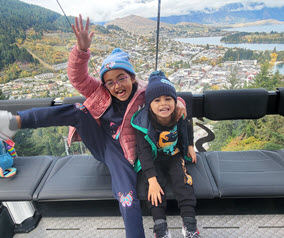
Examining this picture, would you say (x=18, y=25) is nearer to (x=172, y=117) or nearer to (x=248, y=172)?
(x=172, y=117)

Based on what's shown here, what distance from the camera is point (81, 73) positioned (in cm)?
117

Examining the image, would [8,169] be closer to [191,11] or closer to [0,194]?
[0,194]

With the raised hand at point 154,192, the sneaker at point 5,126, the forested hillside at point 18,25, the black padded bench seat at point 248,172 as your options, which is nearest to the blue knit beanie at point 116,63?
the sneaker at point 5,126

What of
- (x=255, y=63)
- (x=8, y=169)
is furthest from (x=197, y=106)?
(x=8, y=169)

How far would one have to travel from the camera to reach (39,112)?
1107mm

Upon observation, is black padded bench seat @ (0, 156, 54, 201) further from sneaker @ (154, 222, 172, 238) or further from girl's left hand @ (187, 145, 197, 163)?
girl's left hand @ (187, 145, 197, 163)

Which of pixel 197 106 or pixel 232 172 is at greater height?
pixel 197 106

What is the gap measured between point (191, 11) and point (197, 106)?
81 centimetres

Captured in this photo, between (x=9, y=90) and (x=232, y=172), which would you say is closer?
(x=232, y=172)

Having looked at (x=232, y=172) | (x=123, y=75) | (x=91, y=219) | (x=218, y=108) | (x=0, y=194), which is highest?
(x=123, y=75)

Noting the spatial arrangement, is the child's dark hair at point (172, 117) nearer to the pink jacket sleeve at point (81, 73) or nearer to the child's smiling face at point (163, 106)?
the child's smiling face at point (163, 106)

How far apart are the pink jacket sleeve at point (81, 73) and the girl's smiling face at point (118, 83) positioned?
0.30ft

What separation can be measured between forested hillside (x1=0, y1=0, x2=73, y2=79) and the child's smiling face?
1053 millimetres

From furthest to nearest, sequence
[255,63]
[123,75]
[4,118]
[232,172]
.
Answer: [255,63]
[232,172]
[123,75]
[4,118]
